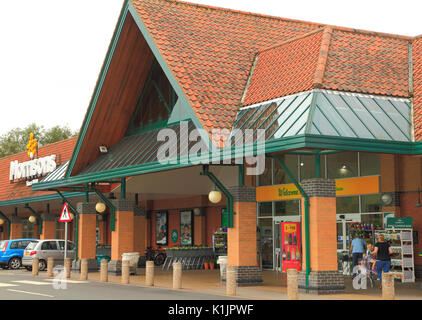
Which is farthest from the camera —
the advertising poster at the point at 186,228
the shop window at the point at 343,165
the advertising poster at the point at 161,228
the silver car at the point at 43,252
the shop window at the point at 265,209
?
the advertising poster at the point at 161,228

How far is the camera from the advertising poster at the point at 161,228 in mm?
40425

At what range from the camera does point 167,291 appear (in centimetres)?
2091

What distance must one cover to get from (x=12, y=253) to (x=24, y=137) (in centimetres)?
6276

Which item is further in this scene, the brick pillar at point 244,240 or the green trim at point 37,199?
the green trim at point 37,199

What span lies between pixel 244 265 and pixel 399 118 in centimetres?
666

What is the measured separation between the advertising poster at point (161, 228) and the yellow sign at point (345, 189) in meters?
10.5

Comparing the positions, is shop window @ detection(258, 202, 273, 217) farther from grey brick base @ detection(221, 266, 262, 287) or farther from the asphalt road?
the asphalt road

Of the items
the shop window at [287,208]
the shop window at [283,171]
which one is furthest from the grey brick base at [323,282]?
the shop window at [283,171]

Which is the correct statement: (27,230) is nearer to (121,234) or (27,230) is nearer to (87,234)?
(87,234)

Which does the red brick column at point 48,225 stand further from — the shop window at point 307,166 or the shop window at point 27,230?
the shop window at point 307,166

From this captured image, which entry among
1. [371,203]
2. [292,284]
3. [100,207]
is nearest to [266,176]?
[371,203]

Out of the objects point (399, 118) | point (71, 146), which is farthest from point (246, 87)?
point (71, 146)

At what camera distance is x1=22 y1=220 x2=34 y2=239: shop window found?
5275cm

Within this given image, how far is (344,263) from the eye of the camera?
2783 cm
